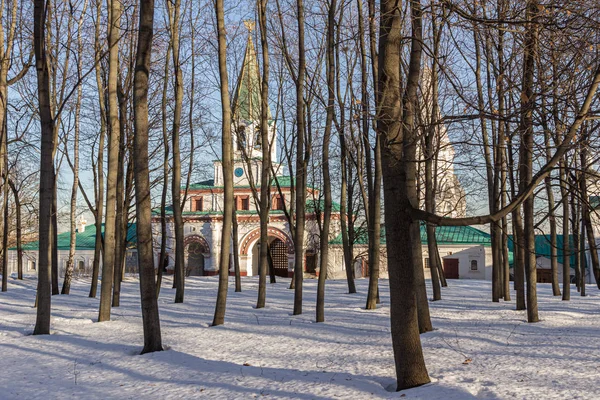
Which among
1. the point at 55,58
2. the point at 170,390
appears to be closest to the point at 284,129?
the point at 55,58

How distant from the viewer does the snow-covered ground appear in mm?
6355

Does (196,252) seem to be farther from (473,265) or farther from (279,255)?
(473,265)

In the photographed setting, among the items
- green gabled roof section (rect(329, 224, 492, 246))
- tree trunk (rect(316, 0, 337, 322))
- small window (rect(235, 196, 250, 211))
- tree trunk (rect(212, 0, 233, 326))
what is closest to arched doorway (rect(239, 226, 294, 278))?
small window (rect(235, 196, 250, 211))

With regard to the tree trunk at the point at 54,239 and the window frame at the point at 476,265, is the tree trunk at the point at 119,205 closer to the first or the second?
the tree trunk at the point at 54,239

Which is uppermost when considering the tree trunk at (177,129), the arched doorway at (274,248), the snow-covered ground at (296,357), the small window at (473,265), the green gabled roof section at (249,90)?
the green gabled roof section at (249,90)

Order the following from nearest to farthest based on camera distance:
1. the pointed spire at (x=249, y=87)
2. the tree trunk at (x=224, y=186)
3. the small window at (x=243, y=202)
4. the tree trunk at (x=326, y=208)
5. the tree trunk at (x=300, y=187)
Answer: the tree trunk at (x=224, y=186) < the tree trunk at (x=326, y=208) < the tree trunk at (x=300, y=187) < the pointed spire at (x=249, y=87) < the small window at (x=243, y=202)

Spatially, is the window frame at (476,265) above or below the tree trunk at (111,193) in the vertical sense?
below

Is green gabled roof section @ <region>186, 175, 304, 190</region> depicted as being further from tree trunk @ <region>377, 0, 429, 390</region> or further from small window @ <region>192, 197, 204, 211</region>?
tree trunk @ <region>377, 0, 429, 390</region>

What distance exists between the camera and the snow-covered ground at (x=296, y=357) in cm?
636

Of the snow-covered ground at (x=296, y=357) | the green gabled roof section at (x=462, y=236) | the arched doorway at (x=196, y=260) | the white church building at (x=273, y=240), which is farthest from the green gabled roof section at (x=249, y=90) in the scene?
the arched doorway at (x=196, y=260)

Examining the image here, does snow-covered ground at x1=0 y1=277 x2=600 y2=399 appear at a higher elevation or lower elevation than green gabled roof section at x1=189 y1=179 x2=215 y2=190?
lower

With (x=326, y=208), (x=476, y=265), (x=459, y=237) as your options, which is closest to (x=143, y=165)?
(x=326, y=208)

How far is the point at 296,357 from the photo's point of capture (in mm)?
8250

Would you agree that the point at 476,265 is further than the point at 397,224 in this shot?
Yes
